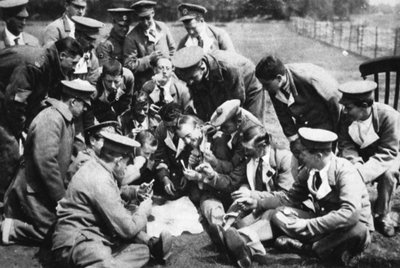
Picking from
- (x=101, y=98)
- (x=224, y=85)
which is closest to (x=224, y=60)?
(x=224, y=85)

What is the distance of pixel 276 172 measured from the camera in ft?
20.6

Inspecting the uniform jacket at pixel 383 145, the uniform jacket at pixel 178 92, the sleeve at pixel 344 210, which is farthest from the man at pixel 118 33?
the sleeve at pixel 344 210

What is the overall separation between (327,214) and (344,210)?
0.58 feet

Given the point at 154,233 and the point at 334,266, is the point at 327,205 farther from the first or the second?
the point at 154,233

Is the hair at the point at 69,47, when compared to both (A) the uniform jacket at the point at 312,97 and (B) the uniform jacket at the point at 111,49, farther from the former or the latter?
(A) the uniform jacket at the point at 312,97

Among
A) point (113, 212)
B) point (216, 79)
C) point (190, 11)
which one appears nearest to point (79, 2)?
point (190, 11)

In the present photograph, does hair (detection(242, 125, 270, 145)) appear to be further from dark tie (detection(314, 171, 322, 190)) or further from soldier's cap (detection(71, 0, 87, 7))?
soldier's cap (detection(71, 0, 87, 7))

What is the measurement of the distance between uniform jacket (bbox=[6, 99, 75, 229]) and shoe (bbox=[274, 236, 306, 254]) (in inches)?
97.9

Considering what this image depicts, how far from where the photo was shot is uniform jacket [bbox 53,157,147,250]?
497 cm

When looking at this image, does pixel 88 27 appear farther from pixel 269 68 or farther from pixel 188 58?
pixel 269 68

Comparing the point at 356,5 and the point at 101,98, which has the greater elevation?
the point at 101,98

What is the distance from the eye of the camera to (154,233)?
639 centimetres

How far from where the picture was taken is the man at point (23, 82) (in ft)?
20.7

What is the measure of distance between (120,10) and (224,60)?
244 cm
